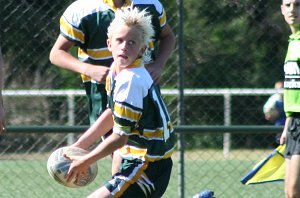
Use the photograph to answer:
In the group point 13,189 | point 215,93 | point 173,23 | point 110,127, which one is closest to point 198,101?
point 215,93

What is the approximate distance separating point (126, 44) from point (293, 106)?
2.10 metres

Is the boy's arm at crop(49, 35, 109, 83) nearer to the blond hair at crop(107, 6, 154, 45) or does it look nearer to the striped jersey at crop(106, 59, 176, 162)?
the striped jersey at crop(106, 59, 176, 162)

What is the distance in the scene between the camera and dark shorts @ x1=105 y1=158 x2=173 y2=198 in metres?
5.15

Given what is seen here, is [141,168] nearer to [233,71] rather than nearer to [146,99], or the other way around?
[146,99]

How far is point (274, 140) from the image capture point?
982cm

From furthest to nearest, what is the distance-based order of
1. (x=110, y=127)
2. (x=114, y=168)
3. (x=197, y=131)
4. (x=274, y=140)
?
(x=274, y=140)
(x=197, y=131)
(x=114, y=168)
(x=110, y=127)

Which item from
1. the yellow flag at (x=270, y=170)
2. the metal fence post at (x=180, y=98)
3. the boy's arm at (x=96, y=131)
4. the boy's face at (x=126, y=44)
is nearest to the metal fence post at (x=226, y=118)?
the metal fence post at (x=180, y=98)

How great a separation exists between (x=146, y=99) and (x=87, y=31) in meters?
1.25

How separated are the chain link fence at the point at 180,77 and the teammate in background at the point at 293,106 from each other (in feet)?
3.35

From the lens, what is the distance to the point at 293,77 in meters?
6.85

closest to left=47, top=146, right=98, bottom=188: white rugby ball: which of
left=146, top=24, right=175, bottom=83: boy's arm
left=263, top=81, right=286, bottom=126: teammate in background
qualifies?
left=146, top=24, right=175, bottom=83: boy's arm

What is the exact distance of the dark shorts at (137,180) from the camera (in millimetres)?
5148

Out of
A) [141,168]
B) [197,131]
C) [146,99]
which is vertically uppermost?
Result: [146,99]

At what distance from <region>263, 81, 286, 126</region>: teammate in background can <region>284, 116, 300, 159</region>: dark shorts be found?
198 cm
